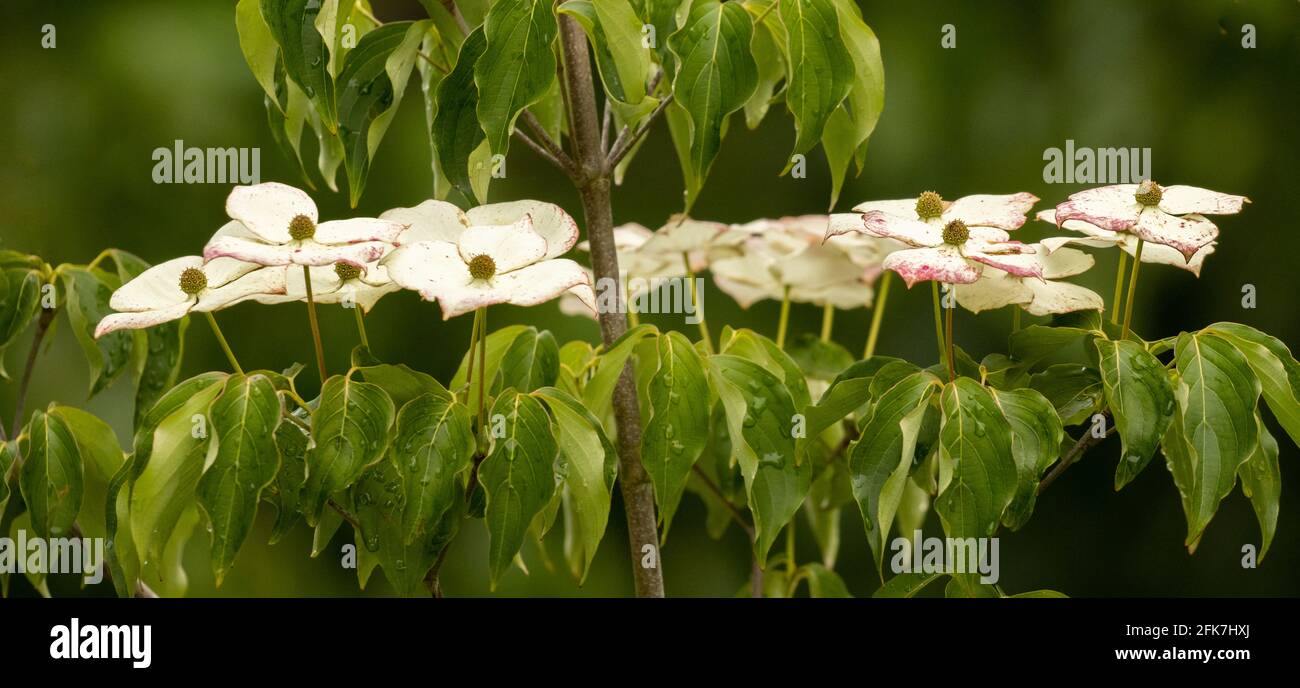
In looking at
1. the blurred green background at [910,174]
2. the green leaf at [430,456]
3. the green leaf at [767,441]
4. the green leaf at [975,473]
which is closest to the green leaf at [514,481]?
the green leaf at [430,456]

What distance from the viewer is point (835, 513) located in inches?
42.5

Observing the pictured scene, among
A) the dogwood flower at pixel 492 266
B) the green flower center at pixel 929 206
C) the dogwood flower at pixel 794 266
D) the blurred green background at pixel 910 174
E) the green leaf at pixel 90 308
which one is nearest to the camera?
the dogwood flower at pixel 492 266

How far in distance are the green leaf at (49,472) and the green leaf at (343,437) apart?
19 cm

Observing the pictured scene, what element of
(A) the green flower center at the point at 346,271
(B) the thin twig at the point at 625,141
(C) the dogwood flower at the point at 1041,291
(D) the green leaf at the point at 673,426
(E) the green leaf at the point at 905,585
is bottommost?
(E) the green leaf at the point at 905,585

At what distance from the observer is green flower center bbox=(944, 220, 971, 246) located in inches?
27.3

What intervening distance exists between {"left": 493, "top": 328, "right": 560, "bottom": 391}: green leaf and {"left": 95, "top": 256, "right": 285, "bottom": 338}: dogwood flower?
0.15 m

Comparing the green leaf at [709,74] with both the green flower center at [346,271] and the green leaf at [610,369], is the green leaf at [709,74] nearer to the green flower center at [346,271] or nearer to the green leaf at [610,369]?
the green leaf at [610,369]

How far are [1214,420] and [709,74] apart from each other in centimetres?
35

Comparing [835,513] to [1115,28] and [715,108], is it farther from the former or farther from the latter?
[1115,28]

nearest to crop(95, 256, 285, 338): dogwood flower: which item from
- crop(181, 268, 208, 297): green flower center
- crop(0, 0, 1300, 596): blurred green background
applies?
crop(181, 268, 208, 297): green flower center

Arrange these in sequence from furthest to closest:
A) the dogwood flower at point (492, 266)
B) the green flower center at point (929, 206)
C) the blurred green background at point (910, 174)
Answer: the blurred green background at point (910, 174) → the green flower center at point (929, 206) → the dogwood flower at point (492, 266)

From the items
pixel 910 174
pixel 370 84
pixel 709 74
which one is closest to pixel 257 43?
pixel 370 84

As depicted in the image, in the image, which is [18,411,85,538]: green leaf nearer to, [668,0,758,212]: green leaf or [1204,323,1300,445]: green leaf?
[668,0,758,212]: green leaf

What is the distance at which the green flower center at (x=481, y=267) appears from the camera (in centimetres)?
66
